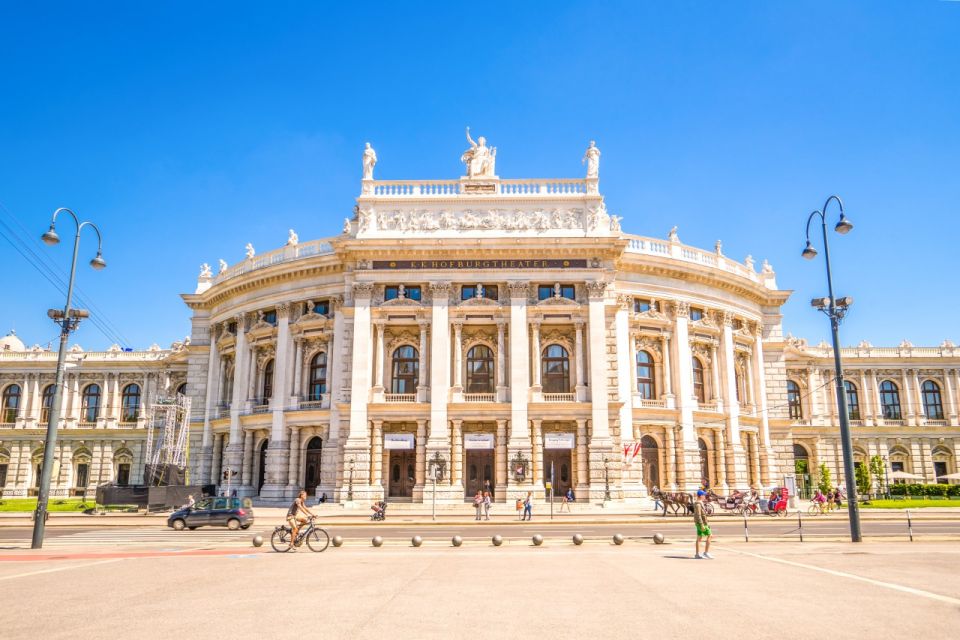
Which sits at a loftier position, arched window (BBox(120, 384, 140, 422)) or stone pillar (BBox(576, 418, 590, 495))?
arched window (BBox(120, 384, 140, 422))

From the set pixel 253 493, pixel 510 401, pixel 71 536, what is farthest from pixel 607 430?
pixel 71 536

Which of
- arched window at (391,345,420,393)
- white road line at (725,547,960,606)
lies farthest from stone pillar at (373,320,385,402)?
white road line at (725,547,960,606)

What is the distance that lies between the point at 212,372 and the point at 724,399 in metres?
39.2

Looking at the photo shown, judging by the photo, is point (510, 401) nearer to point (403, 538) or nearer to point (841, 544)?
point (403, 538)

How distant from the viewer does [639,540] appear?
23.4 metres

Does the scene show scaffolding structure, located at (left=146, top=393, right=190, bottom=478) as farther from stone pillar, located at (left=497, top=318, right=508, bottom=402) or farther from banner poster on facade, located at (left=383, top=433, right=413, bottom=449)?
stone pillar, located at (left=497, top=318, right=508, bottom=402)

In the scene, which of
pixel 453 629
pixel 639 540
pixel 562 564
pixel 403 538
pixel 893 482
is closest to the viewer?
pixel 453 629

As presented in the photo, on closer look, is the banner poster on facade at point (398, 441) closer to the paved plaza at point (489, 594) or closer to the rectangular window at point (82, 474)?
the paved plaza at point (489, 594)

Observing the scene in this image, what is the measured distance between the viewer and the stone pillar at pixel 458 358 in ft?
145

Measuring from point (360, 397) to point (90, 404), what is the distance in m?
38.8

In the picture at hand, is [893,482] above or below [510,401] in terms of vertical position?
below

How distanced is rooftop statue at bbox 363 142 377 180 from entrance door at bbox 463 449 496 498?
19.5 m

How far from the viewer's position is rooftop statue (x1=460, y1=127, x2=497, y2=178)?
159 feet

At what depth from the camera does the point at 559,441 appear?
142 ft
